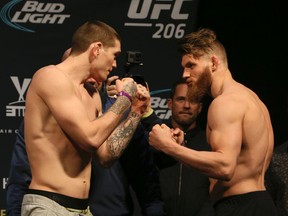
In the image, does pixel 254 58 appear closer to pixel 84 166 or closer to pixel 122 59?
pixel 122 59

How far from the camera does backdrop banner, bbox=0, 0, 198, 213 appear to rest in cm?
495

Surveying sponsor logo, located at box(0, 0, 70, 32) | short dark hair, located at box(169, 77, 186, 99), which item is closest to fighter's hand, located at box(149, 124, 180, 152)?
short dark hair, located at box(169, 77, 186, 99)

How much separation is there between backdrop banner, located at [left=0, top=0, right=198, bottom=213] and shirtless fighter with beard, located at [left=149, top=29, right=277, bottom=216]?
3.21 ft

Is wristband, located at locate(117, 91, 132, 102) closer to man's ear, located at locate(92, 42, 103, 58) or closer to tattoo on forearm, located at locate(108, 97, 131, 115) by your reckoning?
tattoo on forearm, located at locate(108, 97, 131, 115)

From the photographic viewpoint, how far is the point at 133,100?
156 inches

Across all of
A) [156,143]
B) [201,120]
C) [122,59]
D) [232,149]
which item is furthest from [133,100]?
[201,120]

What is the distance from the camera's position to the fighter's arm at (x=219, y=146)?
365cm

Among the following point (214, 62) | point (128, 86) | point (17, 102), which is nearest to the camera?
point (128, 86)

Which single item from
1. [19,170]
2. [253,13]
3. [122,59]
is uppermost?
[253,13]

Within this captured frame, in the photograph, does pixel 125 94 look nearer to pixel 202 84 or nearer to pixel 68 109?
pixel 68 109

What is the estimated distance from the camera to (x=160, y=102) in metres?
5.10

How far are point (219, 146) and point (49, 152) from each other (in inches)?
30.3

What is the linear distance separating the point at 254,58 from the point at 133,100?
5.03 feet

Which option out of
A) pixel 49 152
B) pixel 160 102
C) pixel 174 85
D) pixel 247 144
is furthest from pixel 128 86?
pixel 160 102
